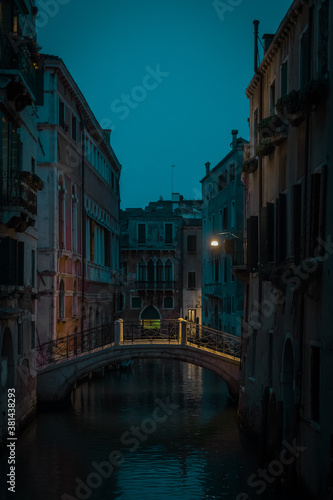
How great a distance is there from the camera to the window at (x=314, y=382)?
12367 mm

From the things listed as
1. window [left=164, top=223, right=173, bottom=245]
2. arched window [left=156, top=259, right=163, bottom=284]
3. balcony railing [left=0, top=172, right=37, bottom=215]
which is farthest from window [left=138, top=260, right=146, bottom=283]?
balcony railing [left=0, top=172, right=37, bottom=215]

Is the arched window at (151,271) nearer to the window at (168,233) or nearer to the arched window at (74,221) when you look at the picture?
the window at (168,233)

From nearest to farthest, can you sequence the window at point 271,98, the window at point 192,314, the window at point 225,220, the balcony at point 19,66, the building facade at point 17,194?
the balcony at point 19,66, the building facade at point 17,194, the window at point 271,98, the window at point 225,220, the window at point 192,314

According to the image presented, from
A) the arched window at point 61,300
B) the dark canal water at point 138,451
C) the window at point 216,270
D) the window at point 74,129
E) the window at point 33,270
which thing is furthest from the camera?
the window at point 216,270

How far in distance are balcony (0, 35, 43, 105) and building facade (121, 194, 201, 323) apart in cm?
3306

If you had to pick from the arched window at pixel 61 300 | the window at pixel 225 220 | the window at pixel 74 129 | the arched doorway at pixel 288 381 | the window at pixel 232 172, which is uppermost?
the window at pixel 74 129

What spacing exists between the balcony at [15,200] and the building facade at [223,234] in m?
12.2

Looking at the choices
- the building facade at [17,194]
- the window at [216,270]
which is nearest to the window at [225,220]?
the window at [216,270]

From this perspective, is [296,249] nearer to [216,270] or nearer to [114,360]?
[114,360]

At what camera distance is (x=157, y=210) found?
172 feet

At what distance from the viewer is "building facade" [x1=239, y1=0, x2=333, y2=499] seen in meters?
11.8

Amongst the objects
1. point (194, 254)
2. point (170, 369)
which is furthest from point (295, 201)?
point (194, 254)

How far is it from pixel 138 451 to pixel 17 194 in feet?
21.5

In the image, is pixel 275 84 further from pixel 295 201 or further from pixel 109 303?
pixel 109 303
